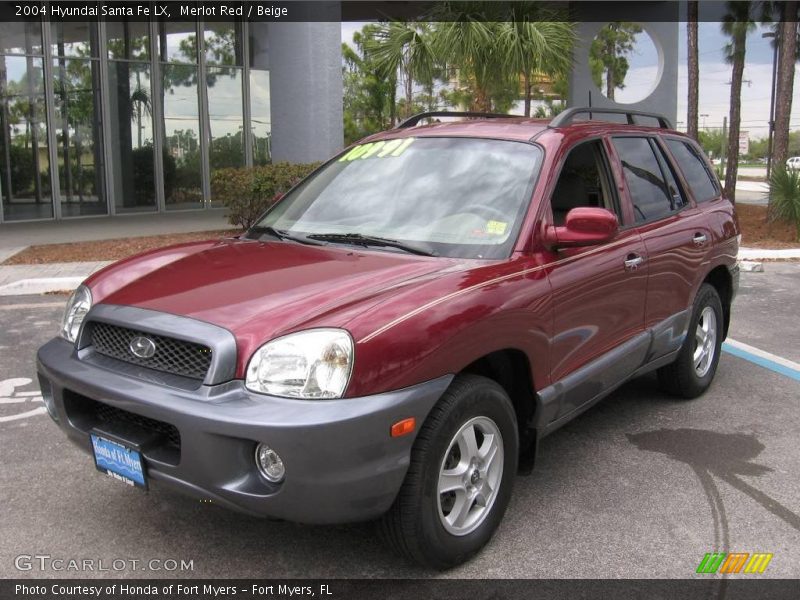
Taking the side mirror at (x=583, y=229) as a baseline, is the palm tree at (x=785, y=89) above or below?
above

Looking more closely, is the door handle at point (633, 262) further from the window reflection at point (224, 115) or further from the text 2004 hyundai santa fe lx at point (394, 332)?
the window reflection at point (224, 115)

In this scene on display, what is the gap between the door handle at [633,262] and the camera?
4.03 meters

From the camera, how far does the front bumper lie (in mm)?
2492

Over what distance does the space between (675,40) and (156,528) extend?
18.0m

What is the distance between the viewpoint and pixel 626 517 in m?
3.46

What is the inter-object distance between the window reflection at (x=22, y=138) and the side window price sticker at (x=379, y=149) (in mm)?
13487

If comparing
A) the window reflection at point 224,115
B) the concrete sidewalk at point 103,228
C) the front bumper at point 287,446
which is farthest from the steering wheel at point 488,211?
the window reflection at point 224,115

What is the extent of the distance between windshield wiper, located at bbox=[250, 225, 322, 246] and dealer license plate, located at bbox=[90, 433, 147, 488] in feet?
4.24

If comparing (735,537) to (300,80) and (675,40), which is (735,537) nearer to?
(300,80)

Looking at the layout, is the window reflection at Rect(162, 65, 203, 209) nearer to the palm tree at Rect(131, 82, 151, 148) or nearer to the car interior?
the palm tree at Rect(131, 82, 151, 148)

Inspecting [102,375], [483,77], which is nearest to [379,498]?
[102,375]

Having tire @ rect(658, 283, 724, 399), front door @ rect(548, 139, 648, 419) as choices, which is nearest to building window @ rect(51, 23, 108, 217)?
tire @ rect(658, 283, 724, 399)

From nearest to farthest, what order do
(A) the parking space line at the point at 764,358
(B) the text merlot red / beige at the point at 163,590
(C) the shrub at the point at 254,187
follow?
(B) the text merlot red / beige at the point at 163,590, (A) the parking space line at the point at 764,358, (C) the shrub at the point at 254,187

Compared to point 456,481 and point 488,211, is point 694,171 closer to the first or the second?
point 488,211
